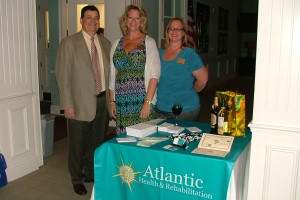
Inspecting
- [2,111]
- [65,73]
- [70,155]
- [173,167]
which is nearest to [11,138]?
[2,111]

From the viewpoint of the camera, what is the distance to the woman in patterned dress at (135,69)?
2.71 m

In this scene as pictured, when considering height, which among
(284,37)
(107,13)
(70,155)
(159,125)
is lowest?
(70,155)

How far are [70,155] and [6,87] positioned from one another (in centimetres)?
87

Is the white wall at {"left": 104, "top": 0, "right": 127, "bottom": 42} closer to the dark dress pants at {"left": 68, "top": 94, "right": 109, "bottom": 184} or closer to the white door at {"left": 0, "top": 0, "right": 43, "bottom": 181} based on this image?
the white door at {"left": 0, "top": 0, "right": 43, "bottom": 181}

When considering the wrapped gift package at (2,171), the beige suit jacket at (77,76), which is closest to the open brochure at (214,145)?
the beige suit jacket at (77,76)

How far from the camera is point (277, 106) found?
1.94 m

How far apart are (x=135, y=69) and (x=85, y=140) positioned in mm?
890

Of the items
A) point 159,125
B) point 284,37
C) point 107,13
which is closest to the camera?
point 284,37

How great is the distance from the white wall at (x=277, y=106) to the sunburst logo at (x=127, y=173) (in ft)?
2.23

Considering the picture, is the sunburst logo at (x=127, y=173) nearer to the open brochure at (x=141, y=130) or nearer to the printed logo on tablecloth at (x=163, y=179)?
the printed logo on tablecloth at (x=163, y=179)

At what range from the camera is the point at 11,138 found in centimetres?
337

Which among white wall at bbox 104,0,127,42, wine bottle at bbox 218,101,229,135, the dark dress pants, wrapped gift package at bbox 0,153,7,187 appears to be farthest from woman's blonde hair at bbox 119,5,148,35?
white wall at bbox 104,0,127,42

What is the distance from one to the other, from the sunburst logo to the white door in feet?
5.31

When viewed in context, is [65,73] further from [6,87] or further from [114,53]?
[6,87]
